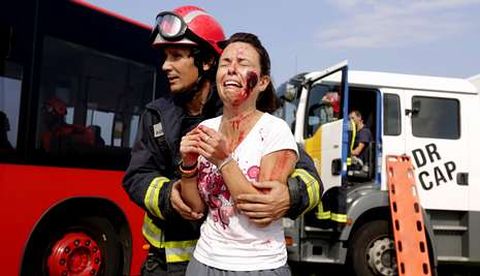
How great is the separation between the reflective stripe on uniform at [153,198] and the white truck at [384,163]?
4660mm

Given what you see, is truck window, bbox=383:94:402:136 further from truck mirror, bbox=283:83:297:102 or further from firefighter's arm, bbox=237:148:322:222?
firefighter's arm, bbox=237:148:322:222

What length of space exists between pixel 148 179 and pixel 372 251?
5168mm

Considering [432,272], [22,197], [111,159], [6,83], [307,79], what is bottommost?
[432,272]

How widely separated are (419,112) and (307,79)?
1.41 metres

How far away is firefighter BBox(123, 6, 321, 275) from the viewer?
1.77 m

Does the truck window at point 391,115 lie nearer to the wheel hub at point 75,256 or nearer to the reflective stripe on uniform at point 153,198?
the wheel hub at point 75,256

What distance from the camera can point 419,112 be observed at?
6.95 metres

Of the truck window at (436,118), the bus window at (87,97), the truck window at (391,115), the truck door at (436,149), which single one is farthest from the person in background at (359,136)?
the bus window at (87,97)

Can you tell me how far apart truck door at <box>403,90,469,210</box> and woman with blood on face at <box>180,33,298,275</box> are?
5.50 meters

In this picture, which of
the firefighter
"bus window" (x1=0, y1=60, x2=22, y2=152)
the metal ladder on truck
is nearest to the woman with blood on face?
the firefighter

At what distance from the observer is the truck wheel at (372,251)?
6.46 meters

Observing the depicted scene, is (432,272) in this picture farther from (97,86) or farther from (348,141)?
(97,86)

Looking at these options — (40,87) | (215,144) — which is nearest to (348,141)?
(40,87)

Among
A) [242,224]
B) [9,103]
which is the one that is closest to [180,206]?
[242,224]
